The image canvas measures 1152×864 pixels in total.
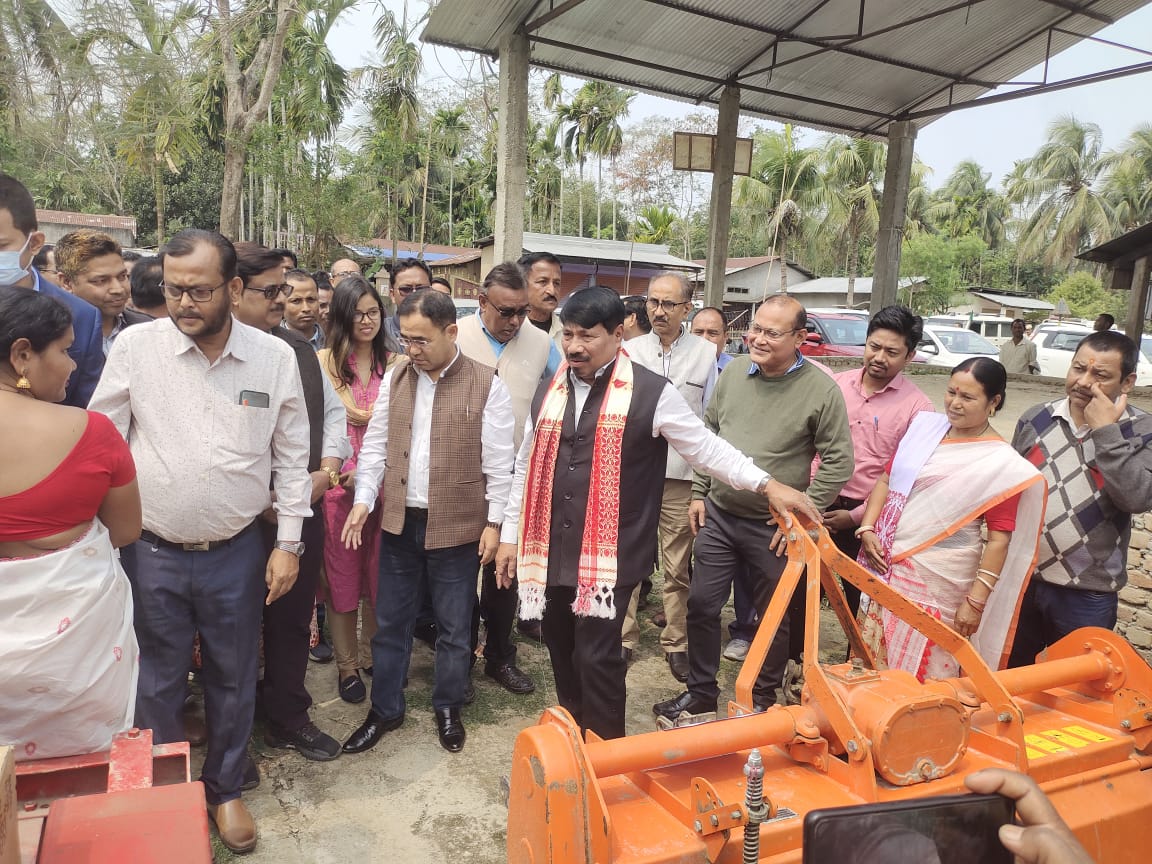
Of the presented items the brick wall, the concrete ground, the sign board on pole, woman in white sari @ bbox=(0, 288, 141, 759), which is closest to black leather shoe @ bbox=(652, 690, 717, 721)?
the concrete ground

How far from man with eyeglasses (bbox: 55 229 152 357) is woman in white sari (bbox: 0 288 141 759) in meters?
1.50

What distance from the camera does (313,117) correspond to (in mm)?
20750

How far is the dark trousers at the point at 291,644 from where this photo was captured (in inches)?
130

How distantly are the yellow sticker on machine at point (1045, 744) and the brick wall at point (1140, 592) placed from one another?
115 inches

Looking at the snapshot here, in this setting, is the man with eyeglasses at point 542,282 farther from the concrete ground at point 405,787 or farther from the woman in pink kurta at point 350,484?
the concrete ground at point 405,787

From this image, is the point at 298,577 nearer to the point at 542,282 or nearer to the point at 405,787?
the point at 405,787

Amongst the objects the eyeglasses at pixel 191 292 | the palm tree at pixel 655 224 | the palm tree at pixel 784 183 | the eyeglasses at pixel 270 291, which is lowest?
the eyeglasses at pixel 191 292

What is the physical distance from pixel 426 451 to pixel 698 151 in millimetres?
6436

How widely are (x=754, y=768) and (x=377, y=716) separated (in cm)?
234

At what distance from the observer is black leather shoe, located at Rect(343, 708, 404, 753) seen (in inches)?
131

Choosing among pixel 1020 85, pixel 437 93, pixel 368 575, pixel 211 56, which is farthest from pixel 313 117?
pixel 368 575

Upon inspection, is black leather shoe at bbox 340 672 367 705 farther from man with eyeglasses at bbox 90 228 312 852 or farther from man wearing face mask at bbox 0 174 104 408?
man wearing face mask at bbox 0 174 104 408

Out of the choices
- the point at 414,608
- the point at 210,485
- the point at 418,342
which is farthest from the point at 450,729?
the point at 418,342

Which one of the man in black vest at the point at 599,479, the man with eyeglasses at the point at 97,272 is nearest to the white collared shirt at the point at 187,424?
the man with eyeglasses at the point at 97,272
